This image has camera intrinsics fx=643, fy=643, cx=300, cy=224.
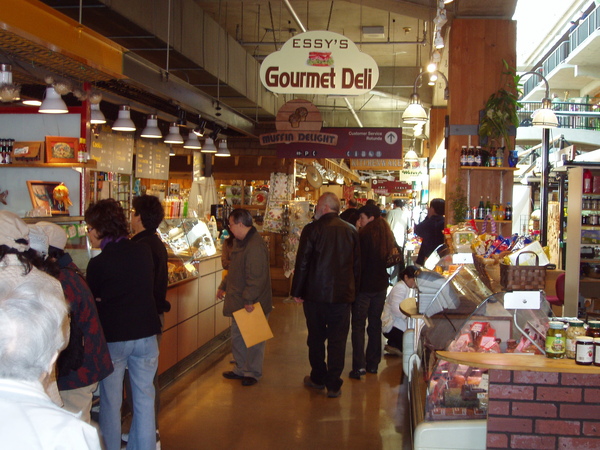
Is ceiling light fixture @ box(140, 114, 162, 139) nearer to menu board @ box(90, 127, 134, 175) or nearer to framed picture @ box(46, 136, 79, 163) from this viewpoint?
framed picture @ box(46, 136, 79, 163)

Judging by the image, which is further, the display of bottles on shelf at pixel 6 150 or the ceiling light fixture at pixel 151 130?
the ceiling light fixture at pixel 151 130

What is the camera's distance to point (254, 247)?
6.15 meters

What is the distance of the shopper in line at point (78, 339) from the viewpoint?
306cm

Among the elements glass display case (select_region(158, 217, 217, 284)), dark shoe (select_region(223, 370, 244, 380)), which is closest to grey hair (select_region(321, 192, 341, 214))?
glass display case (select_region(158, 217, 217, 284))

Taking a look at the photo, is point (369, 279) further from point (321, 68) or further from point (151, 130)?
point (151, 130)

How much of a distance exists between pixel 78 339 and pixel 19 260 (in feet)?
2.42

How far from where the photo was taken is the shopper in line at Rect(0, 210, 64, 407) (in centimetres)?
200

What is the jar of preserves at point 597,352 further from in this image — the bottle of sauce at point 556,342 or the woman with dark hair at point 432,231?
the woman with dark hair at point 432,231

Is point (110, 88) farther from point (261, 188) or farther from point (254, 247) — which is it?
→ point (261, 188)

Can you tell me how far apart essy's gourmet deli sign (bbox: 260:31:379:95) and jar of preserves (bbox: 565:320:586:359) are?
3.80m

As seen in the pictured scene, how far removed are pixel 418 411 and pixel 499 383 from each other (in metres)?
1.02

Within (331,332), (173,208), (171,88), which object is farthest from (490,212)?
(173,208)

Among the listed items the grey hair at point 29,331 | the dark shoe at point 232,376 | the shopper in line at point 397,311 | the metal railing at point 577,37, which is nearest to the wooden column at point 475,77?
the shopper in line at point 397,311

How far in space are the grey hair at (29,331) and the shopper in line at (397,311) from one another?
5.33 m
